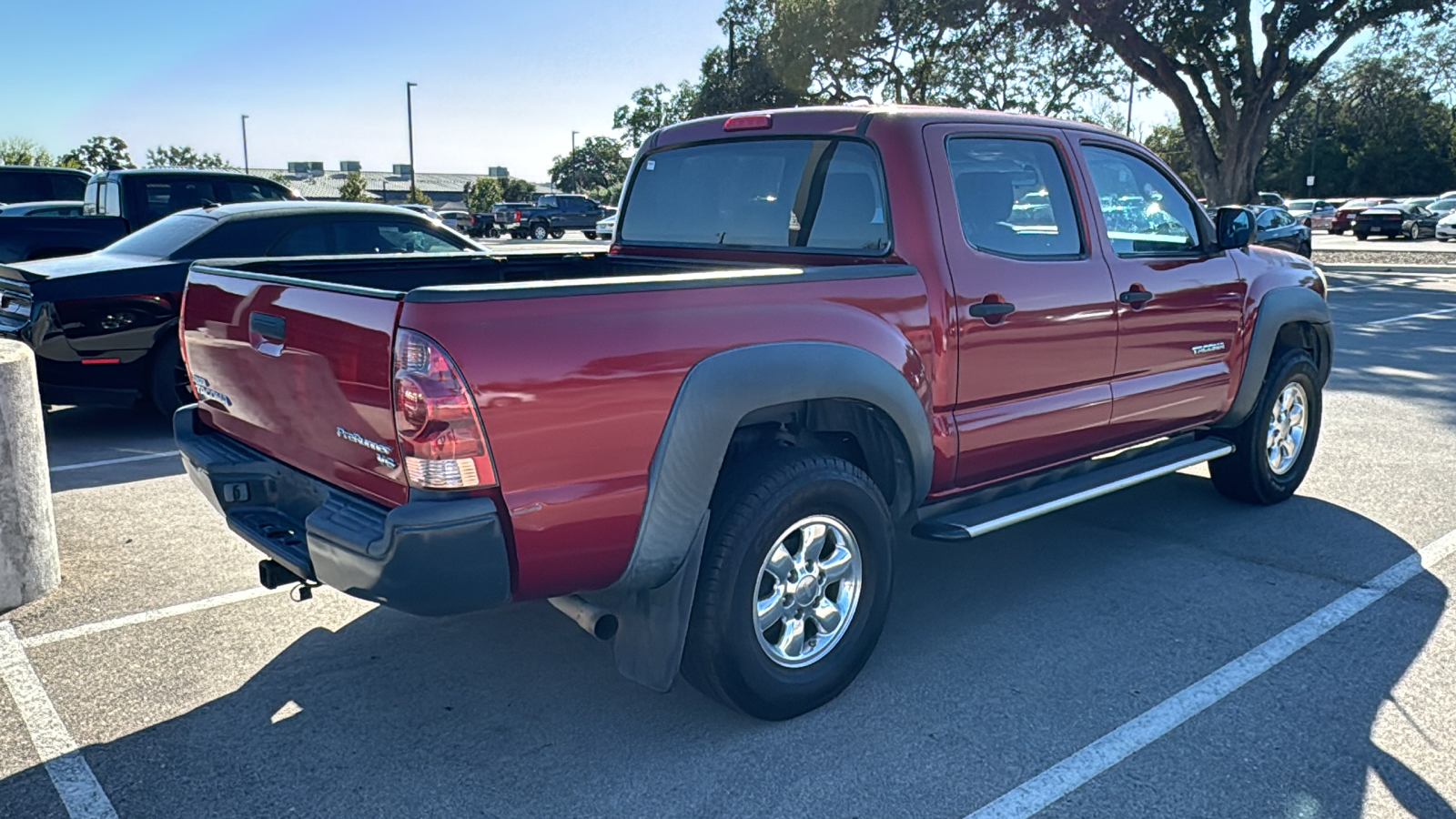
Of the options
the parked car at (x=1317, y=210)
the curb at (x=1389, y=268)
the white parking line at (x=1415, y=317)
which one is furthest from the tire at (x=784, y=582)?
the parked car at (x=1317, y=210)

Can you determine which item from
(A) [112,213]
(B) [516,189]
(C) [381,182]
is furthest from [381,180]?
(A) [112,213]

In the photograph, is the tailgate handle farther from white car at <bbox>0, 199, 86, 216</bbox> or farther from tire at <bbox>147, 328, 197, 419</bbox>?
white car at <bbox>0, 199, 86, 216</bbox>

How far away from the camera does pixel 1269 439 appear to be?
552cm

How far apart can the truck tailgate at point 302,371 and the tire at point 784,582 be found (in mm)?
941

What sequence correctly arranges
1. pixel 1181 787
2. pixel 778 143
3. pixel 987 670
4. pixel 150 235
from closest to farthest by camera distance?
pixel 1181 787 < pixel 987 670 < pixel 778 143 < pixel 150 235

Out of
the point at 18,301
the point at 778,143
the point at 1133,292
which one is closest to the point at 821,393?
the point at 778,143

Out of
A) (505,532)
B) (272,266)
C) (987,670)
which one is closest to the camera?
(505,532)

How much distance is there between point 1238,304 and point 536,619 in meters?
3.55

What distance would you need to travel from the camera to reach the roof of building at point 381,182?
85000 mm

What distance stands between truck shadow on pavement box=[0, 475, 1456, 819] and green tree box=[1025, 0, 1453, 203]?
22.8m

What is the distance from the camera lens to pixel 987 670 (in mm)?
3666

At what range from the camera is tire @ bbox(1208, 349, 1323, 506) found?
5.39 metres

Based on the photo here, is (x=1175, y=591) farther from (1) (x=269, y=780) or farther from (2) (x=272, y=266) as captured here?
(2) (x=272, y=266)

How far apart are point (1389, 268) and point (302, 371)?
25571mm
